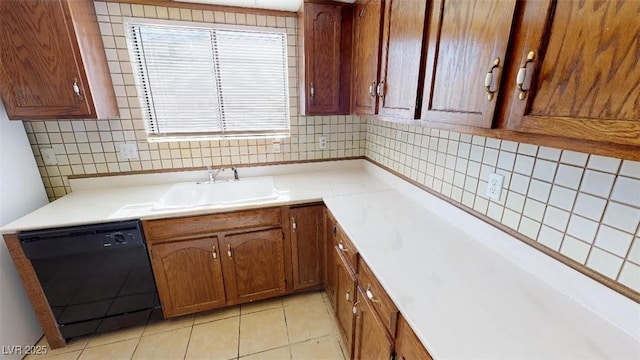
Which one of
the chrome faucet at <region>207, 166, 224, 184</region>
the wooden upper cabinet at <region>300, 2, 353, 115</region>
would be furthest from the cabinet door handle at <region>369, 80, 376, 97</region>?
the chrome faucet at <region>207, 166, 224, 184</region>

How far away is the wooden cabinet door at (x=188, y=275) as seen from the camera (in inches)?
65.0

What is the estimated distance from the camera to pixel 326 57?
5.81ft

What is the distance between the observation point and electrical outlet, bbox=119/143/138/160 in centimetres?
191

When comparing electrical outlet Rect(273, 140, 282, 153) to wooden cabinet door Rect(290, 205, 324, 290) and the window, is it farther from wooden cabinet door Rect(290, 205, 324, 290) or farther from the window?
wooden cabinet door Rect(290, 205, 324, 290)

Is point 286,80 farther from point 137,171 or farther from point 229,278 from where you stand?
point 229,278

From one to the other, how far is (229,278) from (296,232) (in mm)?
548

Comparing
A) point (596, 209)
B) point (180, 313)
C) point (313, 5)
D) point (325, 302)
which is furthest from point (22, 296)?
point (596, 209)

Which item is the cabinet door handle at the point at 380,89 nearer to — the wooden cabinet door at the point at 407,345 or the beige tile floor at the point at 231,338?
the wooden cabinet door at the point at 407,345

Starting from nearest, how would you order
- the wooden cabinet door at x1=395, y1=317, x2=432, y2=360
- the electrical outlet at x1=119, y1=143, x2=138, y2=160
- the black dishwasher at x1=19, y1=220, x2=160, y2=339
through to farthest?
the wooden cabinet door at x1=395, y1=317, x2=432, y2=360 < the black dishwasher at x1=19, y1=220, x2=160, y2=339 < the electrical outlet at x1=119, y1=143, x2=138, y2=160

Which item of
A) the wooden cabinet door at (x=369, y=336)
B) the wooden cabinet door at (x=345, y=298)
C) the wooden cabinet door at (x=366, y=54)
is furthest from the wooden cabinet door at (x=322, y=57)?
the wooden cabinet door at (x=369, y=336)

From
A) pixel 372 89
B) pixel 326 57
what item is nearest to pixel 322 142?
pixel 326 57

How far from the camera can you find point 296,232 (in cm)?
183

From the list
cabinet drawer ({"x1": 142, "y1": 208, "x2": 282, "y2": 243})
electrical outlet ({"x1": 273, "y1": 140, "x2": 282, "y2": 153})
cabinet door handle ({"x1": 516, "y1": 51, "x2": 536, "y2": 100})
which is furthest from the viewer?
electrical outlet ({"x1": 273, "y1": 140, "x2": 282, "y2": 153})

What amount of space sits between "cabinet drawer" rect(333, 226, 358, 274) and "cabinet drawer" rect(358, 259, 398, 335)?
4cm
